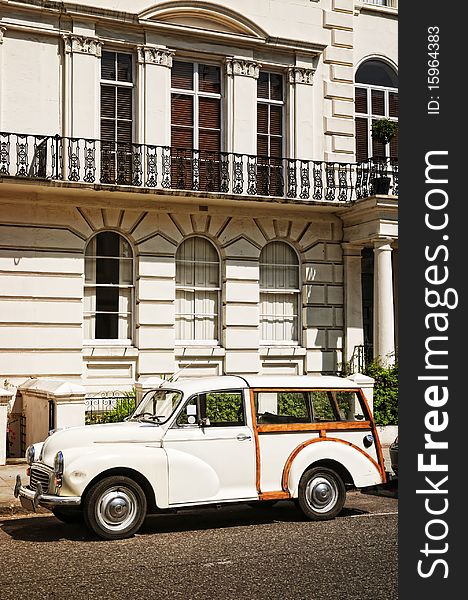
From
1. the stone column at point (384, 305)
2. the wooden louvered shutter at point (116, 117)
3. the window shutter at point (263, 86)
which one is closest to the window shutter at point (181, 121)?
the wooden louvered shutter at point (116, 117)

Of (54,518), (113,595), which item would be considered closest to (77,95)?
A: (54,518)

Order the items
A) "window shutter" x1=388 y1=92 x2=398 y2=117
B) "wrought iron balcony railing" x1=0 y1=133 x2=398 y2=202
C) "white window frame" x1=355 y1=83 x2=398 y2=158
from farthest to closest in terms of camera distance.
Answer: "window shutter" x1=388 y1=92 x2=398 y2=117 < "white window frame" x1=355 y1=83 x2=398 y2=158 < "wrought iron balcony railing" x1=0 y1=133 x2=398 y2=202

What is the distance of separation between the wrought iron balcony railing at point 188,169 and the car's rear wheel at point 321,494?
10915mm

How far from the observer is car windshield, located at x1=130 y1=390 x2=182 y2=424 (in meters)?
12.6

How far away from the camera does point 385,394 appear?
73.5ft

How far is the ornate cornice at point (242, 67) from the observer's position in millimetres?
24031

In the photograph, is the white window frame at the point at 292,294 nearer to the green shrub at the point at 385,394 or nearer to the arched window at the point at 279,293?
the arched window at the point at 279,293

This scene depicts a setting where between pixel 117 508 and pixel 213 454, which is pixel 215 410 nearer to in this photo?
pixel 213 454

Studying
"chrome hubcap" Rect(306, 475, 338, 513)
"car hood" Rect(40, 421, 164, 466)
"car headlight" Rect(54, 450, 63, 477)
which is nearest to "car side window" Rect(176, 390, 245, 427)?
"car hood" Rect(40, 421, 164, 466)

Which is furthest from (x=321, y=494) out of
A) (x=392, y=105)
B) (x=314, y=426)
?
(x=392, y=105)

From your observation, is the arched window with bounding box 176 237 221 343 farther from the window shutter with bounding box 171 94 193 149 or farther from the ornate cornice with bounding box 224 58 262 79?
the ornate cornice with bounding box 224 58 262 79

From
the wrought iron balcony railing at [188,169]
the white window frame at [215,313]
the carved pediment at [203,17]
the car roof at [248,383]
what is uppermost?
the carved pediment at [203,17]

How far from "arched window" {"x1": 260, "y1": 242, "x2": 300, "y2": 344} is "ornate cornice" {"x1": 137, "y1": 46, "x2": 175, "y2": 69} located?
517 cm

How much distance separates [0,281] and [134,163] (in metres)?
4.12
